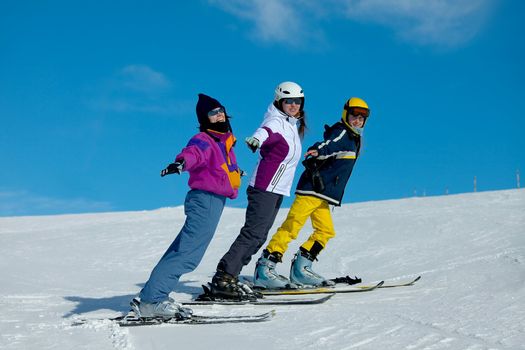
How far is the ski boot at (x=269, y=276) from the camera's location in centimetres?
589

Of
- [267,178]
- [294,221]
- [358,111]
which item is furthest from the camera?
[358,111]

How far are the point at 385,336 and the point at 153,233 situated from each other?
795 centimetres

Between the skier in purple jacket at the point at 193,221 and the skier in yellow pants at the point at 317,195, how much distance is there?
168 cm

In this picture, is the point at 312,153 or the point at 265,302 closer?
the point at 265,302

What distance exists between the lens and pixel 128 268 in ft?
27.2

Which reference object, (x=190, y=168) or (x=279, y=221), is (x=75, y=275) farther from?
(x=279, y=221)

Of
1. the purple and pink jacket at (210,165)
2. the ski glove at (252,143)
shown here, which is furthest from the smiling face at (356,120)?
the purple and pink jacket at (210,165)

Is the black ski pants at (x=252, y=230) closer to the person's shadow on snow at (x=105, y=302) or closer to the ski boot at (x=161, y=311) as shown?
the person's shadow on snow at (x=105, y=302)

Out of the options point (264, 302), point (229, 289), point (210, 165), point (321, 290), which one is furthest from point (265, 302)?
point (210, 165)

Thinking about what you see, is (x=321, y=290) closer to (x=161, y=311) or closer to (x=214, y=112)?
(x=161, y=311)

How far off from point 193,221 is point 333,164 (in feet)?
7.56

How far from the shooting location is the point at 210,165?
4.43 meters

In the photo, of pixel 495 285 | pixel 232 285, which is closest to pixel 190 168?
pixel 232 285

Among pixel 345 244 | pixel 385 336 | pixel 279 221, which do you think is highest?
pixel 279 221
